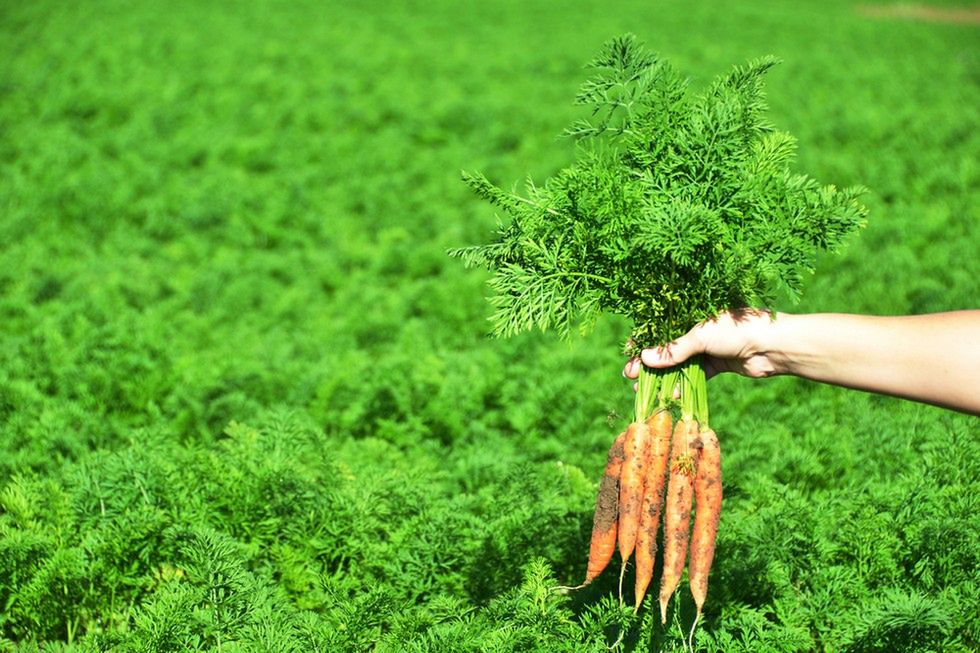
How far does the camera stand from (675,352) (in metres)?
3.22

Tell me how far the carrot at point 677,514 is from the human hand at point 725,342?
245mm

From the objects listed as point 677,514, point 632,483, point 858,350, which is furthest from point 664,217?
point 677,514

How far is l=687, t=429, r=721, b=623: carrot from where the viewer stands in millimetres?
3309

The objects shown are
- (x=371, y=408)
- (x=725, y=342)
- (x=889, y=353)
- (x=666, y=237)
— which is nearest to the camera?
(x=666, y=237)

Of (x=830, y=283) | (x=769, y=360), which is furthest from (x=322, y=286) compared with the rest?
(x=769, y=360)

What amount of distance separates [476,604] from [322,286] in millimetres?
4499

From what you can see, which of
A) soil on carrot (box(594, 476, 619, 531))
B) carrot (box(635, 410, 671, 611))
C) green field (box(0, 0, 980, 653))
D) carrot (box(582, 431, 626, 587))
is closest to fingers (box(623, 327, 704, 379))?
carrot (box(635, 410, 671, 611))

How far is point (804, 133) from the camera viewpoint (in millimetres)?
11836

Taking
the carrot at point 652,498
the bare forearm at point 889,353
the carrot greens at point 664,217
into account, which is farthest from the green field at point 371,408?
the carrot greens at point 664,217

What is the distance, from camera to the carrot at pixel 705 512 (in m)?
3.31

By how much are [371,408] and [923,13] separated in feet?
97.5

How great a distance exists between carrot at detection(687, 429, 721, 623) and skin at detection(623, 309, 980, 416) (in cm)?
32

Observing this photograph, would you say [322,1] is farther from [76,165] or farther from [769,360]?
[769,360]

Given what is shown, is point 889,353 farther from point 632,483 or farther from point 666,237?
point 632,483
